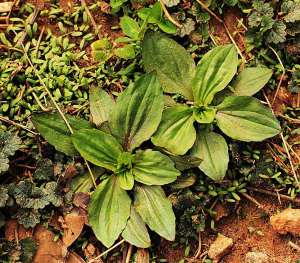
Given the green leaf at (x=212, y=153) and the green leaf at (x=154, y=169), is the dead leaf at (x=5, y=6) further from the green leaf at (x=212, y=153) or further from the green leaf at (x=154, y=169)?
the green leaf at (x=212, y=153)

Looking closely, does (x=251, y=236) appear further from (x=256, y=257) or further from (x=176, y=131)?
(x=176, y=131)

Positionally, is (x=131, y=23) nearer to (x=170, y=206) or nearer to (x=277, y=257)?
(x=170, y=206)

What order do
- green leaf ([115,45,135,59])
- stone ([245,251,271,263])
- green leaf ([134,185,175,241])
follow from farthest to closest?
green leaf ([115,45,135,59]) < stone ([245,251,271,263]) < green leaf ([134,185,175,241])

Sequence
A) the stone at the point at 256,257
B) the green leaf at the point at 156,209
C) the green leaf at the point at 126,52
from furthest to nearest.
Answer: the green leaf at the point at 126,52 < the stone at the point at 256,257 < the green leaf at the point at 156,209

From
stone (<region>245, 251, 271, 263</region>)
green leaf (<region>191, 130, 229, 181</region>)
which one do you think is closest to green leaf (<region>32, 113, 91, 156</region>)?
green leaf (<region>191, 130, 229, 181</region>)

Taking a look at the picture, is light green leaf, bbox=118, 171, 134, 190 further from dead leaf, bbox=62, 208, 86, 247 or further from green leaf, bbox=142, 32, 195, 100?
green leaf, bbox=142, 32, 195, 100

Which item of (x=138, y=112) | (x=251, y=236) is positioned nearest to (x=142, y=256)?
(x=251, y=236)

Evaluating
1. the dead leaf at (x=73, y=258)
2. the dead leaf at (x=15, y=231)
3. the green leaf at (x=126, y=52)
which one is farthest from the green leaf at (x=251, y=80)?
the dead leaf at (x=15, y=231)
